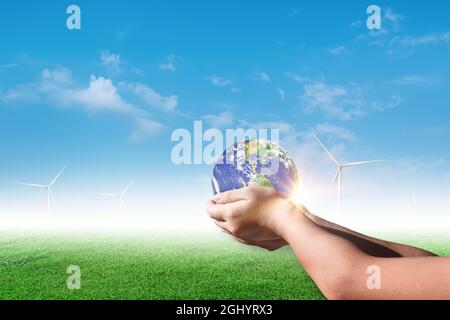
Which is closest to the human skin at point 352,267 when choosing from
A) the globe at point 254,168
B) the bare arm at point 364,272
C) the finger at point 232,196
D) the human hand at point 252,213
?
the bare arm at point 364,272

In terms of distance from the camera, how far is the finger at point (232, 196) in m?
3.60

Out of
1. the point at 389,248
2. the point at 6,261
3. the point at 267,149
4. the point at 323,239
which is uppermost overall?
the point at 267,149

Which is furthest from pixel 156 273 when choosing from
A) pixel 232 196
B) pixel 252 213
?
pixel 252 213

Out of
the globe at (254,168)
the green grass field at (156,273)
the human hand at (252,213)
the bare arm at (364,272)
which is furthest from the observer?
the green grass field at (156,273)

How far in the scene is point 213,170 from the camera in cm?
636

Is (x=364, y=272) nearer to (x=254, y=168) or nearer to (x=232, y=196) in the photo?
(x=232, y=196)

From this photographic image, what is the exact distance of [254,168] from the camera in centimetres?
602

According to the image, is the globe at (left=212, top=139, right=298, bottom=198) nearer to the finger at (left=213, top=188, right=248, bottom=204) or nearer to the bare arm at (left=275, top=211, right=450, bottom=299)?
the finger at (left=213, top=188, right=248, bottom=204)

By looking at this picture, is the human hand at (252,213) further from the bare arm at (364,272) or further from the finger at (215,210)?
the bare arm at (364,272)

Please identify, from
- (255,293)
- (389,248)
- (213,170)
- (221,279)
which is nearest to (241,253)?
(221,279)

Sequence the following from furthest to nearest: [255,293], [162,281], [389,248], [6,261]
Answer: [6,261], [162,281], [255,293], [389,248]

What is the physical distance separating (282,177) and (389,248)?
2477mm

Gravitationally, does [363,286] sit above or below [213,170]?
below

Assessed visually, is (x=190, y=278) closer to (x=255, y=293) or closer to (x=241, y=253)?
(x=255, y=293)
